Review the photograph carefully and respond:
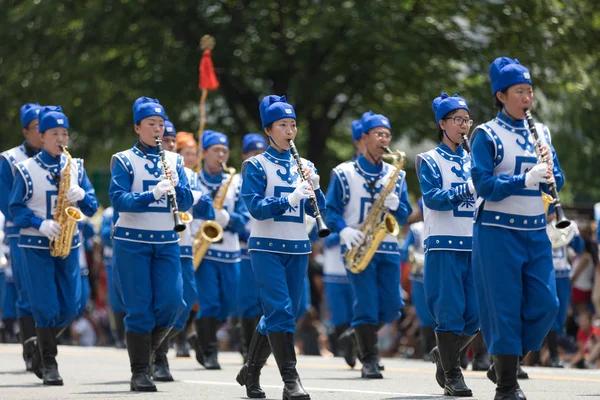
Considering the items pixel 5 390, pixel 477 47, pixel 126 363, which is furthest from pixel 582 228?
pixel 5 390

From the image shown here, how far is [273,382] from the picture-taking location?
12344mm

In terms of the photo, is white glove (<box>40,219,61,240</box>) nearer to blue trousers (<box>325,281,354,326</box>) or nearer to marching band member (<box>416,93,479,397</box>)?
marching band member (<box>416,93,479,397</box>)

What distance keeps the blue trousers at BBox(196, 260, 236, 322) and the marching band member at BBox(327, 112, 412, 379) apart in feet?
6.33

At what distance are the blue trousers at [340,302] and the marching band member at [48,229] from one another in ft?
14.1

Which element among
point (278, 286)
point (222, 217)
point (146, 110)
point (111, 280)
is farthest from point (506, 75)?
point (111, 280)

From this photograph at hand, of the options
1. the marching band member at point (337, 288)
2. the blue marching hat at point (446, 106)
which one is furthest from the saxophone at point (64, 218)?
the marching band member at point (337, 288)

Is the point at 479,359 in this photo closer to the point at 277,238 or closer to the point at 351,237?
the point at 351,237

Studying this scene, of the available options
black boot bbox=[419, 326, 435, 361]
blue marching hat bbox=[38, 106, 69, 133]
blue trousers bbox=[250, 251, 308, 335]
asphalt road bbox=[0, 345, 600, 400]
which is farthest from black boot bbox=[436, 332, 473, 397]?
black boot bbox=[419, 326, 435, 361]

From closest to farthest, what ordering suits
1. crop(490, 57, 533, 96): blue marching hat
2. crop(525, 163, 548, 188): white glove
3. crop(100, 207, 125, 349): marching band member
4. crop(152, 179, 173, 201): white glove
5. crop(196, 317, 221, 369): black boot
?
1. crop(525, 163, 548, 188): white glove
2. crop(490, 57, 533, 96): blue marching hat
3. crop(152, 179, 173, 201): white glove
4. crop(196, 317, 221, 369): black boot
5. crop(100, 207, 125, 349): marching band member

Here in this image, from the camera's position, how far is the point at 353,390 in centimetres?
1131

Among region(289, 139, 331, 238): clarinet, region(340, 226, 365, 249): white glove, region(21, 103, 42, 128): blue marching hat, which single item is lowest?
region(340, 226, 365, 249): white glove

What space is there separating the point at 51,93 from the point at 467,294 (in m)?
Answer: 13.2

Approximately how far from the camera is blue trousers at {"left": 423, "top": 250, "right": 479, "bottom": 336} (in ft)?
34.7

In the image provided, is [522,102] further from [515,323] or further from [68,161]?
[68,161]
